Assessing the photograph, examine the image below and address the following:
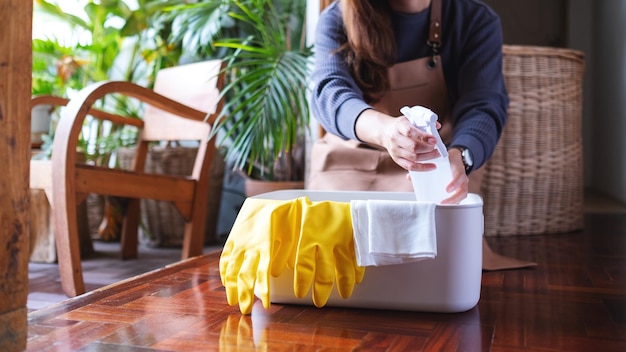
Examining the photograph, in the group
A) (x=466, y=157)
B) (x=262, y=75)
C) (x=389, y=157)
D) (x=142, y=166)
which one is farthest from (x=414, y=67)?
(x=142, y=166)

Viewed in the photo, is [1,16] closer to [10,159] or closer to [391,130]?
[10,159]

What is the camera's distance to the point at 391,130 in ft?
3.97

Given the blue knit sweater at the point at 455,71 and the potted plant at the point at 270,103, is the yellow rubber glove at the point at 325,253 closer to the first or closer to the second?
the blue knit sweater at the point at 455,71

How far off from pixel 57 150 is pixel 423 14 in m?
0.96

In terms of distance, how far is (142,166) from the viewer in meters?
2.43

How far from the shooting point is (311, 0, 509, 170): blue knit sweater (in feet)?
4.79

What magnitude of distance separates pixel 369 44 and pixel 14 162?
881 mm

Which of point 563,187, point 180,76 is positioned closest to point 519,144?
point 563,187

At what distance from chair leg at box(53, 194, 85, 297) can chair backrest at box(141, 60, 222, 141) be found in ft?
1.95

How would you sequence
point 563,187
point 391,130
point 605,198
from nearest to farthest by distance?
point 391,130
point 563,187
point 605,198

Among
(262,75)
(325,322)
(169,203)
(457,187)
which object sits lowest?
(325,322)

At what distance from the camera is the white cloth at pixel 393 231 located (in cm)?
105

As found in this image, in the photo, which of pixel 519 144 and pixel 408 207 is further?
pixel 519 144

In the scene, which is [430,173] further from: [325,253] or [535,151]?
[535,151]
